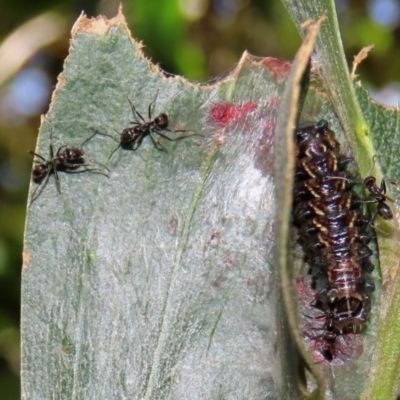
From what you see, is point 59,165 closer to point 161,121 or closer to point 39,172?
point 39,172

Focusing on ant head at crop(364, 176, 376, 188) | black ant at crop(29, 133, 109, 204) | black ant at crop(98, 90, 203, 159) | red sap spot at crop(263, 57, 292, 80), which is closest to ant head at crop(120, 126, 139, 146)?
black ant at crop(98, 90, 203, 159)

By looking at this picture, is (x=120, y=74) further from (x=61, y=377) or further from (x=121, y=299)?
(x=61, y=377)

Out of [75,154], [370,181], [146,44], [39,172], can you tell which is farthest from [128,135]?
[146,44]

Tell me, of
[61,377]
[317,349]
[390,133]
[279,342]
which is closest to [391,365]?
[317,349]

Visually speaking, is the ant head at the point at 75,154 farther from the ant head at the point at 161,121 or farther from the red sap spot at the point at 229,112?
the red sap spot at the point at 229,112

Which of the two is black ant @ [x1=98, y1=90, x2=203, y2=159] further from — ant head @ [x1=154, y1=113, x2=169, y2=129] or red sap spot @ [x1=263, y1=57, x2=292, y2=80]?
red sap spot @ [x1=263, y1=57, x2=292, y2=80]

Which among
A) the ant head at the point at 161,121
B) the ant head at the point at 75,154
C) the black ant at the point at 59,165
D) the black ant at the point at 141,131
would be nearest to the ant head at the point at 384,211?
the black ant at the point at 141,131
